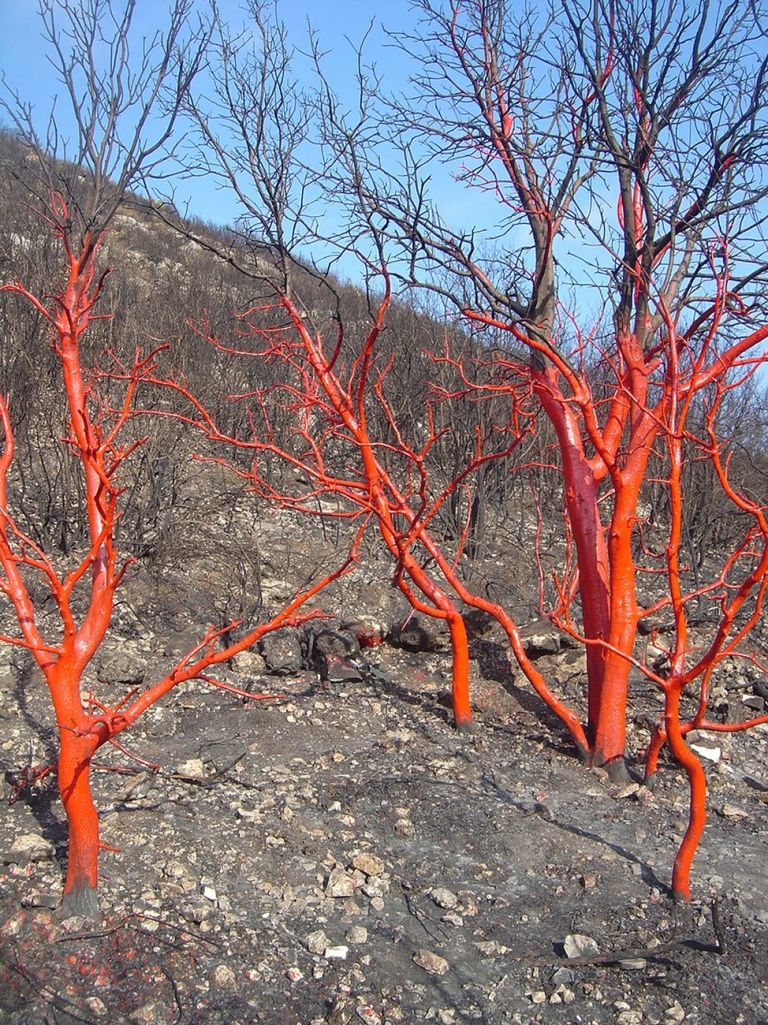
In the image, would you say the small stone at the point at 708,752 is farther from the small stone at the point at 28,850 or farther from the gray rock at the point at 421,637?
the small stone at the point at 28,850

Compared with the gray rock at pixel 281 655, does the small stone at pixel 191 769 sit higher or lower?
lower

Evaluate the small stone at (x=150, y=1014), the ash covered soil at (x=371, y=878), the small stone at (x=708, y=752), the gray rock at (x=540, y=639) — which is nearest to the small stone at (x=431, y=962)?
the ash covered soil at (x=371, y=878)

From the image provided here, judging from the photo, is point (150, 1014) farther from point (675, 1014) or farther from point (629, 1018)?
point (675, 1014)

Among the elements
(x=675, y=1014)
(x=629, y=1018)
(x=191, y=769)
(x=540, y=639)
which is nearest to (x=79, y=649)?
(x=191, y=769)

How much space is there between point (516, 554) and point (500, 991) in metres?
6.78

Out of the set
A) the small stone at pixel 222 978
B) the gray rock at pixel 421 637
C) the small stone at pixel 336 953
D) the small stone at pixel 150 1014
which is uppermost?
the gray rock at pixel 421 637

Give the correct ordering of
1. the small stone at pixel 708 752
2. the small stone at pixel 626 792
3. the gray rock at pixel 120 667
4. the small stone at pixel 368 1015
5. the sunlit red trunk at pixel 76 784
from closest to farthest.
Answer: the small stone at pixel 368 1015
the sunlit red trunk at pixel 76 784
the small stone at pixel 626 792
the small stone at pixel 708 752
the gray rock at pixel 120 667

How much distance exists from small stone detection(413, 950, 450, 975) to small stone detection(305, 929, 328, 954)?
0.37 meters

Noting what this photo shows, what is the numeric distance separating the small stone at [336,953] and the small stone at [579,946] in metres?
0.90

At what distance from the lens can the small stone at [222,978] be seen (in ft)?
10.7

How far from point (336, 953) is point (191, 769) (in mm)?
1750

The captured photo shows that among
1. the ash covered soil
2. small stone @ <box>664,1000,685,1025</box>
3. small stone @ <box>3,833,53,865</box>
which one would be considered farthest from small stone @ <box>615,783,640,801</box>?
small stone @ <box>3,833,53,865</box>

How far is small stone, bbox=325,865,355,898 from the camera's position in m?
3.92

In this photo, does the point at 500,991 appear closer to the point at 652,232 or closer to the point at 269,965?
the point at 269,965
